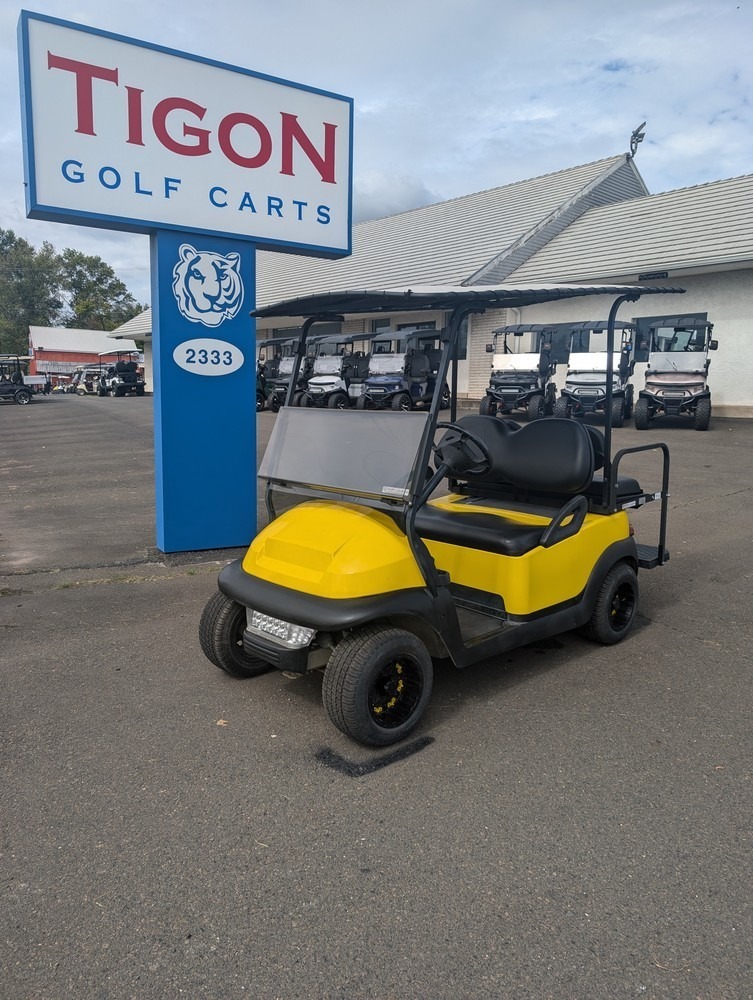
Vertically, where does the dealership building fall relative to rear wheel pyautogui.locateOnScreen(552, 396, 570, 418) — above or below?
above

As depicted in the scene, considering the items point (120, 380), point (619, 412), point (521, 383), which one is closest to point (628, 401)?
point (619, 412)

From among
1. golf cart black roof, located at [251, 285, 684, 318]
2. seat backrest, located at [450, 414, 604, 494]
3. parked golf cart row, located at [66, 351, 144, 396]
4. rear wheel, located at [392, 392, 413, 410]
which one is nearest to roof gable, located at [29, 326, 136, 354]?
parked golf cart row, located at [66, 351, 144, 396]

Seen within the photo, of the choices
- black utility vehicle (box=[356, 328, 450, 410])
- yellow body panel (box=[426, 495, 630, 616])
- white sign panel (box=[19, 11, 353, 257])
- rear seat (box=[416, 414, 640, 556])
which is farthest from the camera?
black utility vehicle (box=[356, 328, 450, 410])

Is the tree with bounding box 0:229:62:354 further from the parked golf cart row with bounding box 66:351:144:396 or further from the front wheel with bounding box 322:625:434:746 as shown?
the front wheel with bounding box 322:625:434:746

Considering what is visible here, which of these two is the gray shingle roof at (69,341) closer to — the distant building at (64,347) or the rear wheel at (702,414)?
the distant building at (64,347)

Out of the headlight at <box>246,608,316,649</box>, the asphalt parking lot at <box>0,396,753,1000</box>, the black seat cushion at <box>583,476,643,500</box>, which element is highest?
the black seat cushion at <box>583,476,643,500</box>

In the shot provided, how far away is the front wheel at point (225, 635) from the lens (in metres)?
3.62

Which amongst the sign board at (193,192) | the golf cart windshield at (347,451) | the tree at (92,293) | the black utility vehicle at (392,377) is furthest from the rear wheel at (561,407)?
the tree at (92,293)

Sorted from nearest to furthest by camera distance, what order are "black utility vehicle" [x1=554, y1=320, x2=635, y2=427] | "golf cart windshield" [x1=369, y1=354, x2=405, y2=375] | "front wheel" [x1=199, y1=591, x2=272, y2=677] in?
1. "front wheel" [x1=199, y1=591, x2=272, y2=677]
2. "black utility vehicle" [x1=554, y1=320, x2=635, y2=427]
3. "golf cart windshield" [x1=369, y1=354, x2=405, y2=375]

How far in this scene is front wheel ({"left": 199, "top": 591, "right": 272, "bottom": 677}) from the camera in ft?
11.9

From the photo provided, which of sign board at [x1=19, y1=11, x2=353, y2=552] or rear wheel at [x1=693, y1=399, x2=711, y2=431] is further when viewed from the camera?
rear wheel at [x1=693, y1=399, x2=711, y2=431]

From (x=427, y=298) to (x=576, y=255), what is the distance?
1864cm

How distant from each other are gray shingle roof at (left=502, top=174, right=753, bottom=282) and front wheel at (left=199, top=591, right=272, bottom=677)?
15927mm

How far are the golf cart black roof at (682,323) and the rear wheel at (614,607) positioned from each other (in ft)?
41.8
